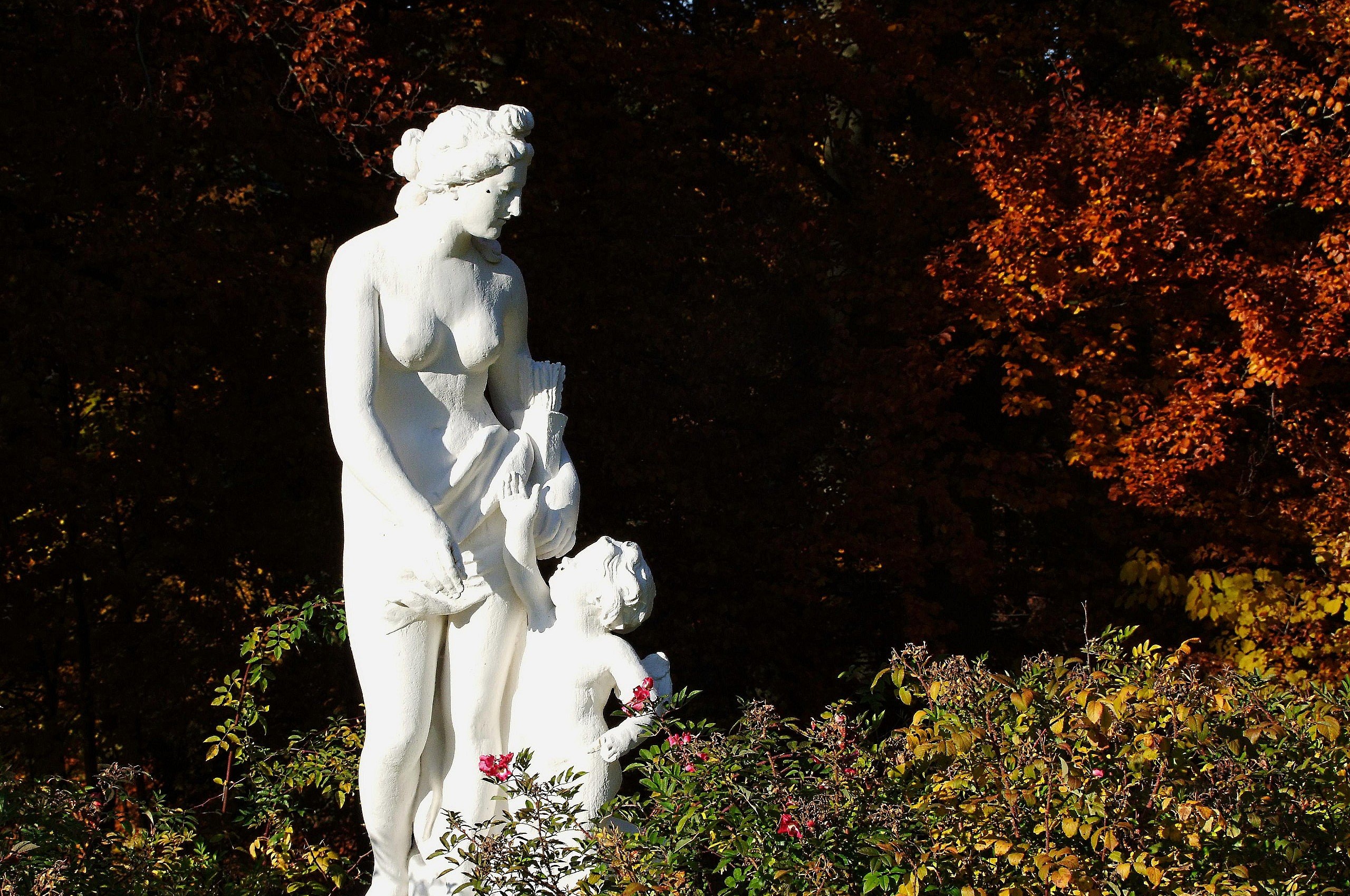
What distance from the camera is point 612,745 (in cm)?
306

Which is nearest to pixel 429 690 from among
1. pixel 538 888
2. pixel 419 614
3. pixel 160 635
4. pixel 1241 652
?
pixel 419 614

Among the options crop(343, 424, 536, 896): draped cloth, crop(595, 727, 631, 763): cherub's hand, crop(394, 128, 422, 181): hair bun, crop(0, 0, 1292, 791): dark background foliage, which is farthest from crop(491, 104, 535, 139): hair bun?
crop(0, 0, 1292, 791): dark background foliage

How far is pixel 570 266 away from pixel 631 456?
98cm

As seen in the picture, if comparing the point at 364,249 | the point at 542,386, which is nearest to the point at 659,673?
the point at 542,386

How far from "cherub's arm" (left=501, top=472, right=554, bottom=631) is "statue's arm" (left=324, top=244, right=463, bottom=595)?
183 millimetres

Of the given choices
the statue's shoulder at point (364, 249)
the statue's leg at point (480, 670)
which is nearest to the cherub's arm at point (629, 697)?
the statue's leg at point (480, 670)

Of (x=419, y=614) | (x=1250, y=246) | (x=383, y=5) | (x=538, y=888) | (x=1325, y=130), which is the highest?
(x=383, y=5)

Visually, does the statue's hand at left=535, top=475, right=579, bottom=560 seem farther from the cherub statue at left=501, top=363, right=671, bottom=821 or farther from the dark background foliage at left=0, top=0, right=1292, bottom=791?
the dark background foliage at left=0, top=0, right=1292, bottom=791

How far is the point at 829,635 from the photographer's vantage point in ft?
26.3

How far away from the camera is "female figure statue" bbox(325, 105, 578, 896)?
10.0 feet

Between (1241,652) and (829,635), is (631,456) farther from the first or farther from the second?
(1241,652)

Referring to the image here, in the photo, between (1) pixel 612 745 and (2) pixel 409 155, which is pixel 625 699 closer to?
(1) pixel 612 745

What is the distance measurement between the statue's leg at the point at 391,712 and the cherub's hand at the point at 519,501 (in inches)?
11.5

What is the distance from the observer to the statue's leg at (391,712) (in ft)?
10.3
